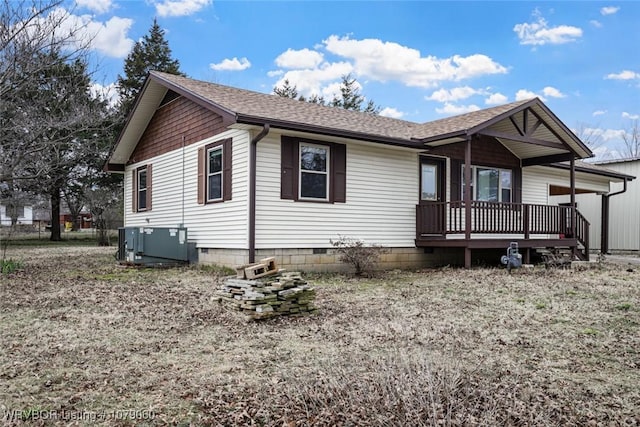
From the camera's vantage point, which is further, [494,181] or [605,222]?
[605,222]

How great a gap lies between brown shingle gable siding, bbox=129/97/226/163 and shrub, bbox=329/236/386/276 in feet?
11.9

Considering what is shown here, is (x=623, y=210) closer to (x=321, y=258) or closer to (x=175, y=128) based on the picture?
(x=321, y=258)

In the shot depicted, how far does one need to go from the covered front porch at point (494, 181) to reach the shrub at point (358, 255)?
2.10m

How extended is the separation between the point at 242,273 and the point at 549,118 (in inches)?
354

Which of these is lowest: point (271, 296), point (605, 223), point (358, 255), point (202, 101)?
point (271, 296)

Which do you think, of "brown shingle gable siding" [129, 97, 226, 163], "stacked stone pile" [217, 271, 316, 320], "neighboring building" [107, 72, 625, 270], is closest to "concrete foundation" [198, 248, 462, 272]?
"neighboring building" [107, 72, 625, 270]

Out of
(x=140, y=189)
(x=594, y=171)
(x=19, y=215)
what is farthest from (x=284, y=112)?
(x=19, y=215)

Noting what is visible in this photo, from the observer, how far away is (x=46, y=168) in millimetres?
12109

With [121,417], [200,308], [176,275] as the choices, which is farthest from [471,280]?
[121,417]

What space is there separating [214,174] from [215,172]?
0.05 m

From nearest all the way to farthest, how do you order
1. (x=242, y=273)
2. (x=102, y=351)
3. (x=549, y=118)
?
(x=102, y=351), (x=242, y=273), (x=549, y=118)

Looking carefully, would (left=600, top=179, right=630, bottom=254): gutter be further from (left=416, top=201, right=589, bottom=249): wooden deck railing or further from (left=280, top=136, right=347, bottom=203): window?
(left=280, top=136, right=347, bottom=203): window

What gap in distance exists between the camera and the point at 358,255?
33.0 ft

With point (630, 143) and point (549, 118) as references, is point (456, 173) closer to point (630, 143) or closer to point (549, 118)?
point (549, 118)
